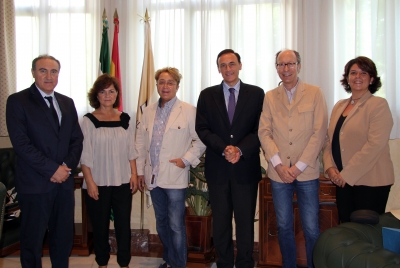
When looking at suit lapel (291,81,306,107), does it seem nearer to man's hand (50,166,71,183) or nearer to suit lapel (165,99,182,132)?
suit lapel (165,99,182,132)

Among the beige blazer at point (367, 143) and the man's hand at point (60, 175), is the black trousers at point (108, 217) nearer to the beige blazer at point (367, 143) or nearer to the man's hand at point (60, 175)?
the man's hand at point (60, 175)

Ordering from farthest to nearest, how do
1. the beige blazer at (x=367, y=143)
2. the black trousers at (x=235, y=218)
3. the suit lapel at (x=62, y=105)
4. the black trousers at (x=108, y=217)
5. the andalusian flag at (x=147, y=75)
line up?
the andalusian flag at (x=147, y=75), the black trousers at (x=108, y=217), the black trousers at (x=235, y=218), the suit lapel at (x=62, y=105), the beige blazer at (x=367, y=143)

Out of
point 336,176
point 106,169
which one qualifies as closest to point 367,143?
point 336,176

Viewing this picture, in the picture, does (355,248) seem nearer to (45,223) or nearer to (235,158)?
(235,158)

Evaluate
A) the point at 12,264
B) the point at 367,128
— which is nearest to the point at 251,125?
the point at 367,128

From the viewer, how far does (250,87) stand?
109 inches

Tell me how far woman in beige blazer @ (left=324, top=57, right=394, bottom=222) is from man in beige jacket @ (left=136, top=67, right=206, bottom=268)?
0.98 m

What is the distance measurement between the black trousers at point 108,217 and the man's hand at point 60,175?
1.20 ft

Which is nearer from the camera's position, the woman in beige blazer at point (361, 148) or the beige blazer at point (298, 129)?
the woman in beige blazer at point (361, 148)

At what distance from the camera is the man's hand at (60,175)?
2.40 m

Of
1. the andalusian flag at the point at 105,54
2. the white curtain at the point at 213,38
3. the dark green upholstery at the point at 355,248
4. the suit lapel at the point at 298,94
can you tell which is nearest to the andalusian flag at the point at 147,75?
the white curtain at the point at 213,38

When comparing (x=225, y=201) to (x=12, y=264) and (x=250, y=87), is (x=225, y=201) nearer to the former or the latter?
(x=250, y=87)

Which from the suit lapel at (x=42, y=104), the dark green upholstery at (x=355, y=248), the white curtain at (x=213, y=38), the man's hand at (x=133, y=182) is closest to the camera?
the dark green upholstery at (x=355, y=248)

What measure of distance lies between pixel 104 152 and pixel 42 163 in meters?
0.51
